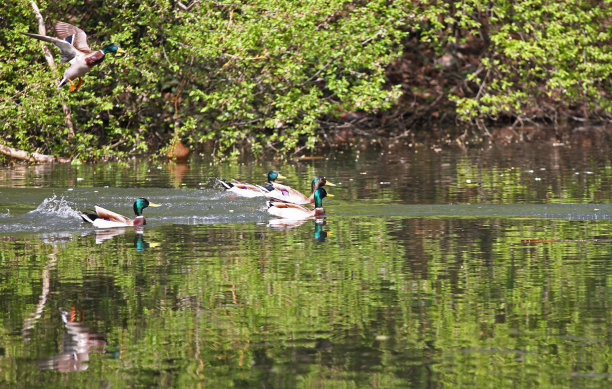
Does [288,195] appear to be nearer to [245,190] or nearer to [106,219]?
[245,190]

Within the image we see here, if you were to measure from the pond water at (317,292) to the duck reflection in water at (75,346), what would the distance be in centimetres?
2

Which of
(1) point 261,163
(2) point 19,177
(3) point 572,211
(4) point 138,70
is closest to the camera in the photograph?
(3) point 572,211

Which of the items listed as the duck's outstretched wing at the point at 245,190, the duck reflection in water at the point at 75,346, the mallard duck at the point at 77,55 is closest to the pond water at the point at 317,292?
the duck reflection in water at the point at 75,346

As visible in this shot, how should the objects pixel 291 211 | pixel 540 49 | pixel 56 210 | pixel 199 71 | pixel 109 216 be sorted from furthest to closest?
pixel 540 49
pixel 199 71
pixel 56 210
pixel 291 211
pixel 109 216

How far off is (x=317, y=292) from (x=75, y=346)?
2683mm

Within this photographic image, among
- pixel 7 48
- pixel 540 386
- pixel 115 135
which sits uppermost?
pixel 7 48

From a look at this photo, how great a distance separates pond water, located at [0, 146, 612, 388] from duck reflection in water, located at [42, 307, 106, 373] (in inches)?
1.0

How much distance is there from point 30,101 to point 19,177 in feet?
5.74

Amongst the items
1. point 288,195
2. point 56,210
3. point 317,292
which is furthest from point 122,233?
point 317,292

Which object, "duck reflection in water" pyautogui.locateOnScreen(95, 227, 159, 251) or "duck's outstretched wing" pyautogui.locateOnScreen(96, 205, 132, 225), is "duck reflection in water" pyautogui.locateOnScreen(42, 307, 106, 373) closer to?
"duck reflection in water" pyautogui.locateOnScreen(95, 227, 159, 251)

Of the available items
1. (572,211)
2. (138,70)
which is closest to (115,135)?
(138,70)

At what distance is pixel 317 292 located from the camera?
1076 cm

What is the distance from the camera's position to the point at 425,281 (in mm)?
11305

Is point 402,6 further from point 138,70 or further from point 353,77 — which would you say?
point 138,70
